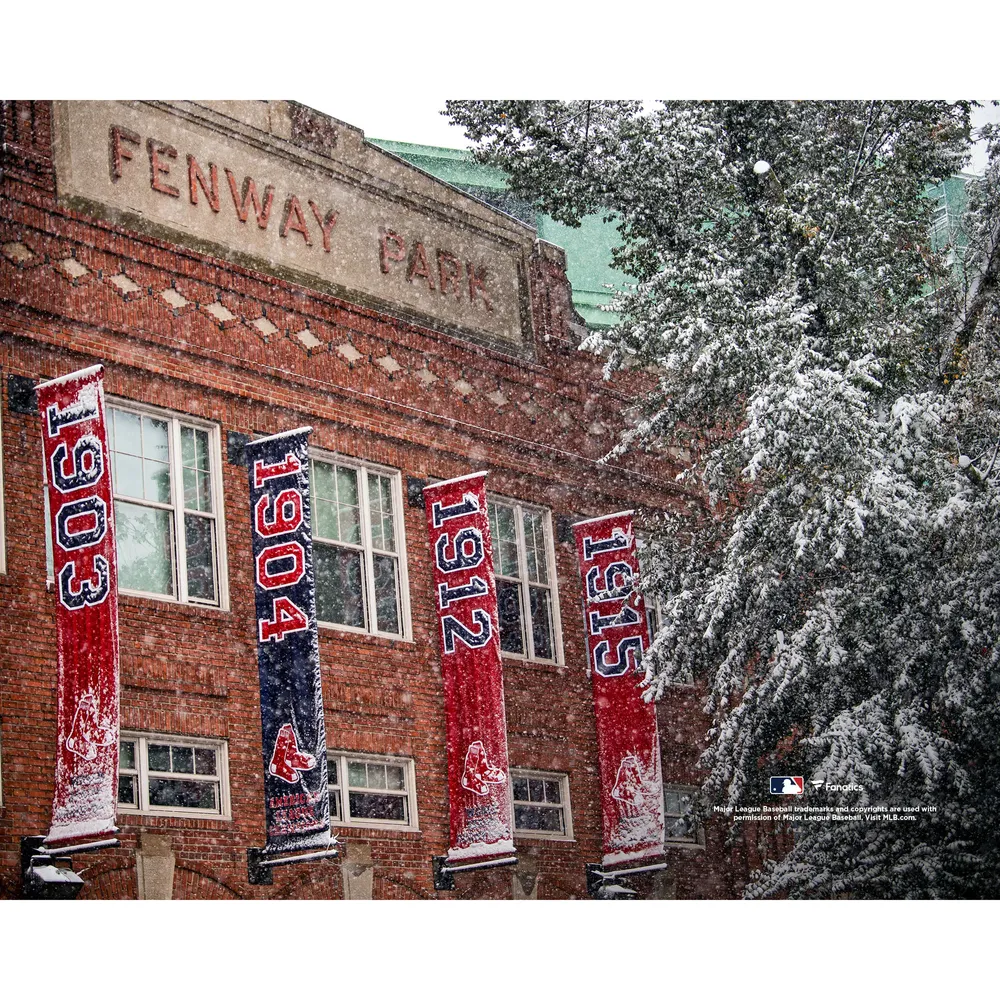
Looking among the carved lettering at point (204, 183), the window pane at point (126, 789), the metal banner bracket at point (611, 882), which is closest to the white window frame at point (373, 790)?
the window pane at point (126, 789)

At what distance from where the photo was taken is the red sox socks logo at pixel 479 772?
1443 centimetres

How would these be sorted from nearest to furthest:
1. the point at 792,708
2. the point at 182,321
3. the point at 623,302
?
the point at 182,321 → the point at 792,708 → the point at 623,302

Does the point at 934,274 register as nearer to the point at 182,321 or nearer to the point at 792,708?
the point at 792,708

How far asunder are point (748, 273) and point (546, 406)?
2.53m

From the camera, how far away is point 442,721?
14.7m

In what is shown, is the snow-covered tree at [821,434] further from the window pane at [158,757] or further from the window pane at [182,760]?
the window pane at [158,757]

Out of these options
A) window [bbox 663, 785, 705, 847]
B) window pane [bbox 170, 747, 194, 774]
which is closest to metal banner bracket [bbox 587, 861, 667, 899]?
window [bbox 663, 785, 705, 847]

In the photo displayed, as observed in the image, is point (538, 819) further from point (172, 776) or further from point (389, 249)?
point (389, 249)

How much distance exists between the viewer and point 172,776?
41.7 ft

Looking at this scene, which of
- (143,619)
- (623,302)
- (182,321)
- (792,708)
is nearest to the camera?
(143,619)

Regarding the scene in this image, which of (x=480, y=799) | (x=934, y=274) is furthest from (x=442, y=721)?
(x=934, y=274)

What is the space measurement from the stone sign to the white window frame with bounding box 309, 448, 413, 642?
1.58 m

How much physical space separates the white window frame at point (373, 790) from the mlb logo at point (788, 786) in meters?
3.39

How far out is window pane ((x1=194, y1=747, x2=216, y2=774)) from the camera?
12.9 metres
